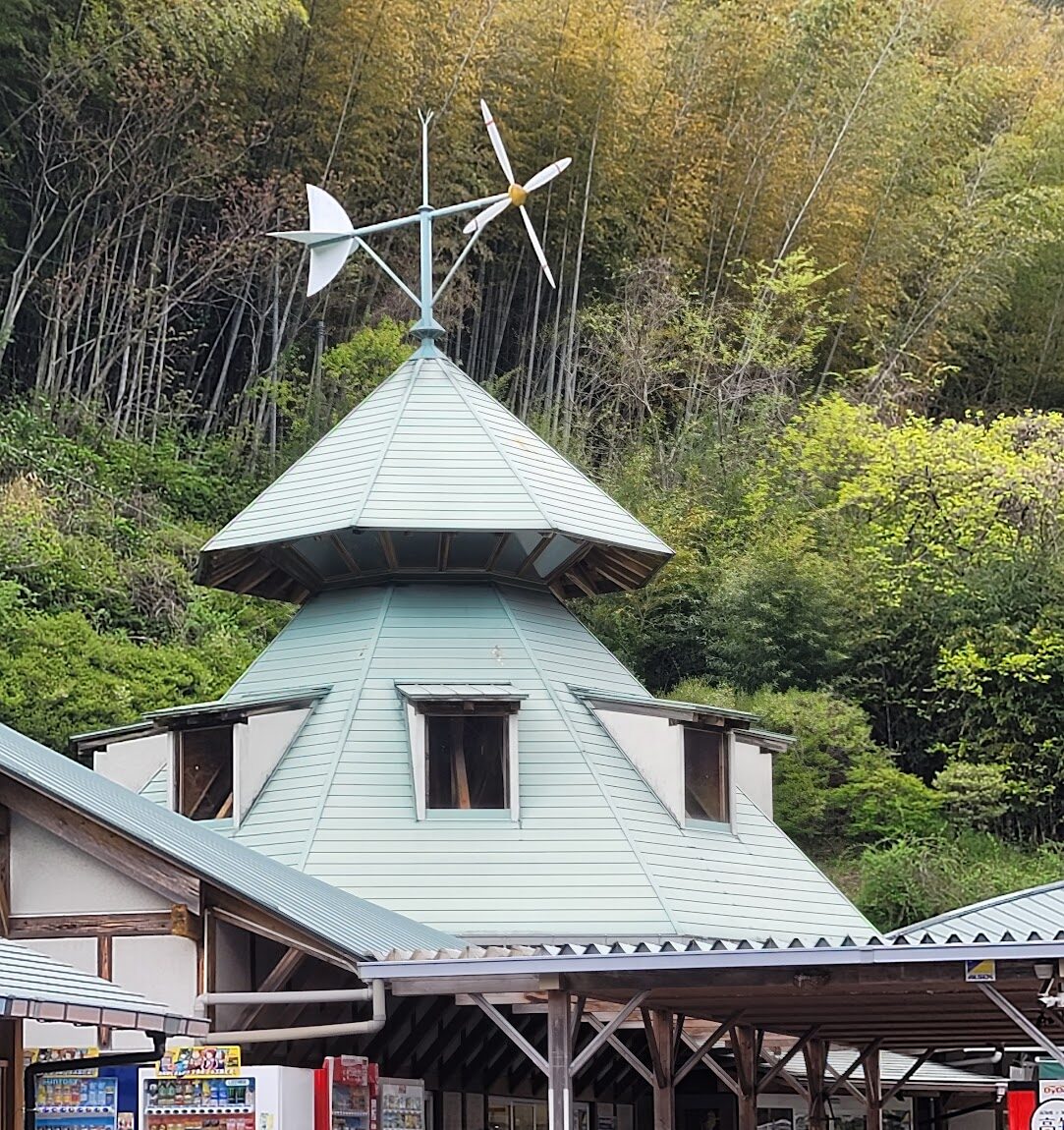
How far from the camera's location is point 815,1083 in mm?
16188

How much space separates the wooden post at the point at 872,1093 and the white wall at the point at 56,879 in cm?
615

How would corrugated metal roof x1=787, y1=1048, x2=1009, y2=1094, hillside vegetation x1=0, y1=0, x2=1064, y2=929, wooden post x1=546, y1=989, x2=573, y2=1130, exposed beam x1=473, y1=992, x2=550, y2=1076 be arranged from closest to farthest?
exposed beam x1=473, y1=992, x2=550, y2=1076 → wooden post x1=546, y1=989, x2=573, y2=1130 → corrugated metal roof x1=787, y1=1048, x2=1009, y2=1094 → hillside vegetation x1=0, y1=0, x2=1064, y2=929

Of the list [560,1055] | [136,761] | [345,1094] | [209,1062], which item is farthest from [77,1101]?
[136,761]

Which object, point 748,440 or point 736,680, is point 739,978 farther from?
point 748,440

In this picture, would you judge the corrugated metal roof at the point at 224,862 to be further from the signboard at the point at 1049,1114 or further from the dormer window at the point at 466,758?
the signboard at the point at 1049,1114

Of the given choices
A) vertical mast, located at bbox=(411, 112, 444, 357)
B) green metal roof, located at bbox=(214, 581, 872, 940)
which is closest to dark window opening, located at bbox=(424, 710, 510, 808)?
green metal roof, located at bbox=(214, 581, 872, 940)

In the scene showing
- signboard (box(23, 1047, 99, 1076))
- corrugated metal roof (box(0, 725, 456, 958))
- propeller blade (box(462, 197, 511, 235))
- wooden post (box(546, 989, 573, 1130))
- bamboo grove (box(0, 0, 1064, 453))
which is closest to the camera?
signboard (box(23, 1047, 99, 1076))

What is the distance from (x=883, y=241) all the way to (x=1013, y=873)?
12495 mm

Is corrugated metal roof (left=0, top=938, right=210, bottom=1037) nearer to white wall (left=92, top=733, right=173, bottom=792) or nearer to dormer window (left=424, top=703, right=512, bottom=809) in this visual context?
dormer window (left=424, top=703, right=512, bottom=809)

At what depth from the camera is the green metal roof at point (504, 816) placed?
52.8 feet

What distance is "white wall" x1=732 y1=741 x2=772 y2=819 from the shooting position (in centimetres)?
A: 1911

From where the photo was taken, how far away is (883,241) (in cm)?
3484

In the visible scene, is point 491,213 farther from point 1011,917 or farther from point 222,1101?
point 222,1101

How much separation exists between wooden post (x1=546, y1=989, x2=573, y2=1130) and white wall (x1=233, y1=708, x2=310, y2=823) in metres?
6.15
